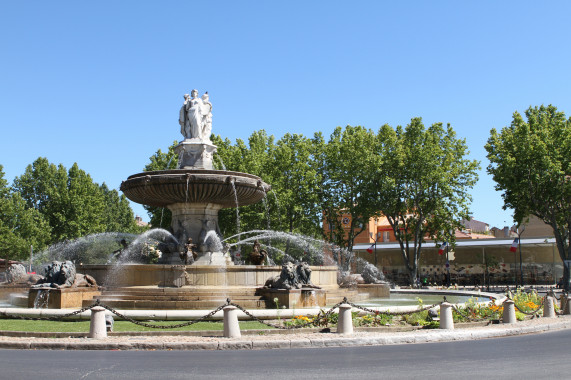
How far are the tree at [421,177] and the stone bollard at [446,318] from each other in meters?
28.3

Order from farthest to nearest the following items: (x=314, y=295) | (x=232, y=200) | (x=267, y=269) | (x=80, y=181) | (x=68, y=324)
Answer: (x=80, y=181)
(x=232, y=200)
(x=267, y=269)
(x=314, y=295)
(x=68, y=324)

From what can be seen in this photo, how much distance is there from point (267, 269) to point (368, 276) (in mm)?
9175

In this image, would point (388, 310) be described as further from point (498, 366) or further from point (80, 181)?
point (80, 181)

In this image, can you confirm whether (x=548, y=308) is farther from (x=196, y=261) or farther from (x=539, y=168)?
(x=539, y=168)

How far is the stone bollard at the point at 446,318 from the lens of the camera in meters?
14.4

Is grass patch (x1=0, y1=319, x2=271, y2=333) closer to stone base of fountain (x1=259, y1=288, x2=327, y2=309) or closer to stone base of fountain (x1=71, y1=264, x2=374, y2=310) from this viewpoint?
stone base of fountain (x1=71, y1=264, x2=374, y2=310)

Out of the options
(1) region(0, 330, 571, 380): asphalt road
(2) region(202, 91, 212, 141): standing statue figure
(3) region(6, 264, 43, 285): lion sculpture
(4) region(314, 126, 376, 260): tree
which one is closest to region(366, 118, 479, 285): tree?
(4) region(314, 126, 376, 260): tree

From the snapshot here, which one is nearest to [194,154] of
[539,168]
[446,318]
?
[446,318]

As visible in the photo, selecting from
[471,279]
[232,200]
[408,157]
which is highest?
[408,157]

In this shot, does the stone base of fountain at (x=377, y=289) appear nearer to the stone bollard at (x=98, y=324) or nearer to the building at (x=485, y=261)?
the stone bollard at (x=98, y=324)

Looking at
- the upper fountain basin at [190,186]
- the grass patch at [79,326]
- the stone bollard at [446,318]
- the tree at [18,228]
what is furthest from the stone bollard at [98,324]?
the tree at [18,228]

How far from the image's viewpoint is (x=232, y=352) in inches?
441

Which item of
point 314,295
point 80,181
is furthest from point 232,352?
point 80,181

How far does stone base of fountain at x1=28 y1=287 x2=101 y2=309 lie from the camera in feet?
57.0
